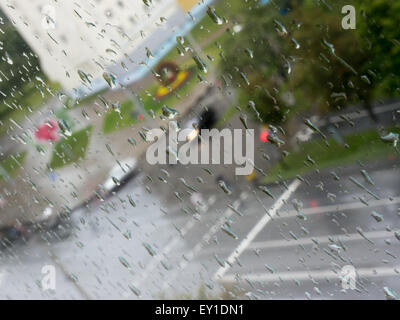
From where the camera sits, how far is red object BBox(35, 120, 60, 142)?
1.48 meters

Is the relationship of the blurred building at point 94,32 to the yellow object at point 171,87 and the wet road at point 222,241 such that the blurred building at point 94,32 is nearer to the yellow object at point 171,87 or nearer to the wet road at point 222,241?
the yellow object at point 171,87

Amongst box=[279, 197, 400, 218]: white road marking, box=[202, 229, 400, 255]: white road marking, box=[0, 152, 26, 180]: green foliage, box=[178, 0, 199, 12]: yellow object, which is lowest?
box=[202, 229, 400, 255]: white road marking

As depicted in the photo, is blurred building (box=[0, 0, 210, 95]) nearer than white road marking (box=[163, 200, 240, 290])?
Yes

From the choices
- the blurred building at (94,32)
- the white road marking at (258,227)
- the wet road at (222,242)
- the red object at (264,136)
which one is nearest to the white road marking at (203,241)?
the wet road at (222,242)

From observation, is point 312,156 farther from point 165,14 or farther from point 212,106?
point 165,14

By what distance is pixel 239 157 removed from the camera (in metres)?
1.33

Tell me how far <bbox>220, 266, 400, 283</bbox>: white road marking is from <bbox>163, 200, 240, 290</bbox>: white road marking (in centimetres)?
21

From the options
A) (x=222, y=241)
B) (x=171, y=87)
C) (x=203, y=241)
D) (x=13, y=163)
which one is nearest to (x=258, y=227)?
(x=222, y=241)

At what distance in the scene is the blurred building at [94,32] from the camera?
1.17m

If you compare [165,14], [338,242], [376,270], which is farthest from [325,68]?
[376,270]

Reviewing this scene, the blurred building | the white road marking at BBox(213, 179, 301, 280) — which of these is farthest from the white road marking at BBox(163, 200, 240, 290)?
the blurred building

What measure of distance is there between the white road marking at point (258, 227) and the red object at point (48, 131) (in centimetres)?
88

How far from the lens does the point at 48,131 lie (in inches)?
59.8

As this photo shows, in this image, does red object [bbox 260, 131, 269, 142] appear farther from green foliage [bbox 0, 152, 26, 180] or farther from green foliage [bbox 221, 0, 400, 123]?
green foliage [bbox 0, 152, 26, 180]
